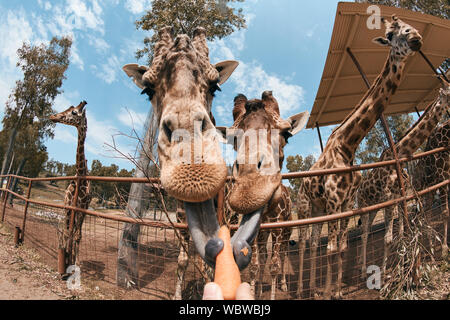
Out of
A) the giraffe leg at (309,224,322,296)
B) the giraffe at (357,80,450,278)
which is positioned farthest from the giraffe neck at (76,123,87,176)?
the giraffe at (357,80,450,278)

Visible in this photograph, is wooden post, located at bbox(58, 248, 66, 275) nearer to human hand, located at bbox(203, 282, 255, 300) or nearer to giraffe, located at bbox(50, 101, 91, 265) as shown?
giraffe, located at bbox(50, 101, 91, 265)

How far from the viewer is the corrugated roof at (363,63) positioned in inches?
153

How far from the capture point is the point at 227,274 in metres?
0.75

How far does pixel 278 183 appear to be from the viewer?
1.09 metres

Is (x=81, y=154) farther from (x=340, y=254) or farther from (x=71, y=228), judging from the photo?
(x=340, y=254)

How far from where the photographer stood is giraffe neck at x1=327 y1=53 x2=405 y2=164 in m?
2.69

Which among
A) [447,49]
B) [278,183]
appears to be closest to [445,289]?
[278,183]

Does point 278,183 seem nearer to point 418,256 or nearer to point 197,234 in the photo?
point 197,234

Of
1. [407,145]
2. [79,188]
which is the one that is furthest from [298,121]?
[79,188]

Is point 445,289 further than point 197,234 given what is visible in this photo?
Yes

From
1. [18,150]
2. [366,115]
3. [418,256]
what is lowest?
[418,256]
